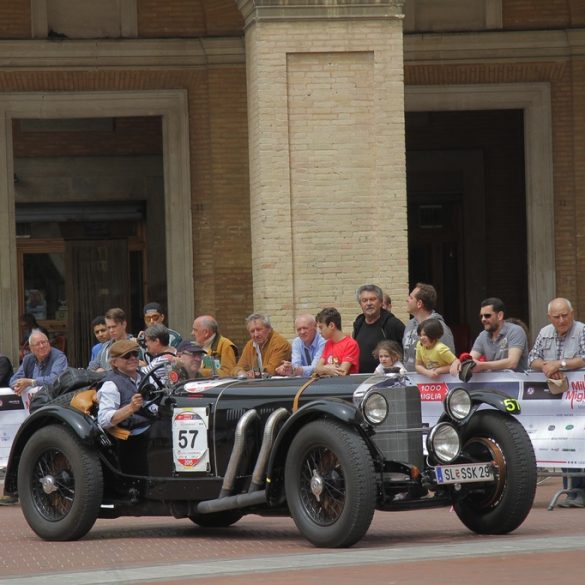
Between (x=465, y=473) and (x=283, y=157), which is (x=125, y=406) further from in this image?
(x=283, y=157)

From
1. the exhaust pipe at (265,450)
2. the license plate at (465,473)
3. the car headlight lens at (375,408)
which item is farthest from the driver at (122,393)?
the license plate at (465,473)

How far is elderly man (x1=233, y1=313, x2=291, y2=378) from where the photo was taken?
12.1 m

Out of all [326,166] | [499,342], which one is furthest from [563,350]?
[326,166]

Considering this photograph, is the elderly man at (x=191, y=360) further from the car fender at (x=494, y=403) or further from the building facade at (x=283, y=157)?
the building facade at (x=283, y=157)

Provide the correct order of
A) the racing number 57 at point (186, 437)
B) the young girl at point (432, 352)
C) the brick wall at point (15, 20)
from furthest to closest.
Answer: the brick wall at point (15, 20)
the young girl at point (432, 352)
the racing number 57 at point (186, 437)

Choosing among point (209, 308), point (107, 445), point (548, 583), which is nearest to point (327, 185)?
point (209, 308)

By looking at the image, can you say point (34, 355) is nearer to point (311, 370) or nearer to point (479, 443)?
point (311, 370)

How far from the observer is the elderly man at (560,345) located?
11.1m

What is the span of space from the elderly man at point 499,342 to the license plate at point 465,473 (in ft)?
8.86

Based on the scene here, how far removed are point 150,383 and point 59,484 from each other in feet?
2.81

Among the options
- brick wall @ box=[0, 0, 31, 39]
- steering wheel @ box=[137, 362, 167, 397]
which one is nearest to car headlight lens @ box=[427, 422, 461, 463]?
steering wheel @ box=[137, 362, 167, 397]

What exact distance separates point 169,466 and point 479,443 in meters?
1.91

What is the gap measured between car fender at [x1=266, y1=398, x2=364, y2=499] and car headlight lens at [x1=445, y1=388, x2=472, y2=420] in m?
0.67

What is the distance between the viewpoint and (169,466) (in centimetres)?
961
